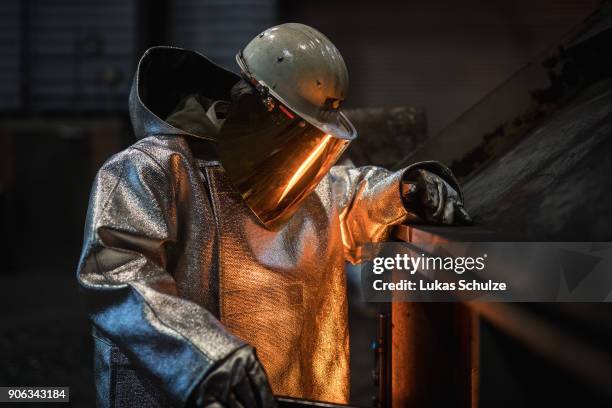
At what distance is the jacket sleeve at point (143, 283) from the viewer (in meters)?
1.77

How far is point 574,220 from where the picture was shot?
1.63m

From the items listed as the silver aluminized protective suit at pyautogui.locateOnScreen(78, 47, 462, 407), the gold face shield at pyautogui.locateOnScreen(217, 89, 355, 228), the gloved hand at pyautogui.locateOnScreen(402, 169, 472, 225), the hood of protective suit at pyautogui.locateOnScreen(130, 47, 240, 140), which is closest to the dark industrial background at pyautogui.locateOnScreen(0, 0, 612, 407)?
the silver aluminized protective suit at pyautogui.locateOnScreen(78, 47, 462, 407)

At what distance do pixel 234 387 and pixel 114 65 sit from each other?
37.1 ft

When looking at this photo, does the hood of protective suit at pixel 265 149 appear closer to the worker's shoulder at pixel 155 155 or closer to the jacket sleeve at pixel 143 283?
the worker's shoulder at pixel 155 155

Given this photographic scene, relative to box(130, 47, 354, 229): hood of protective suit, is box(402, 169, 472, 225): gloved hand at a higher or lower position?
lower

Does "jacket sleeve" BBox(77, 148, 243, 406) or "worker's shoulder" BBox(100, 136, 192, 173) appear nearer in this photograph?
"jacket sleeve" BBox(77, 148, 243, 406)

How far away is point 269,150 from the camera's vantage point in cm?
230

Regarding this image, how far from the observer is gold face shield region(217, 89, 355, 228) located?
→ 228cm

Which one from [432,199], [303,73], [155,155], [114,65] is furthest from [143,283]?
[114,65]

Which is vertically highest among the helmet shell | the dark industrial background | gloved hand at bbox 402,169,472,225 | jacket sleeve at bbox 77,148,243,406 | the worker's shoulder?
the dark industrial background

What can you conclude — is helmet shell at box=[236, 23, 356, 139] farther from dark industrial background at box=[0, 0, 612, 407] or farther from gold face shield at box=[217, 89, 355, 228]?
dark industrial background at box=[0, 0, 612, 407]

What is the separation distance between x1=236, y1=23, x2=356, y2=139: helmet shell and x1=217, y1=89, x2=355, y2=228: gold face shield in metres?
0.05

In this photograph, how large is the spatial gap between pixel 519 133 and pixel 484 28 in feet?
26.4

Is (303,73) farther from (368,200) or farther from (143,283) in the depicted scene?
(143,283)
